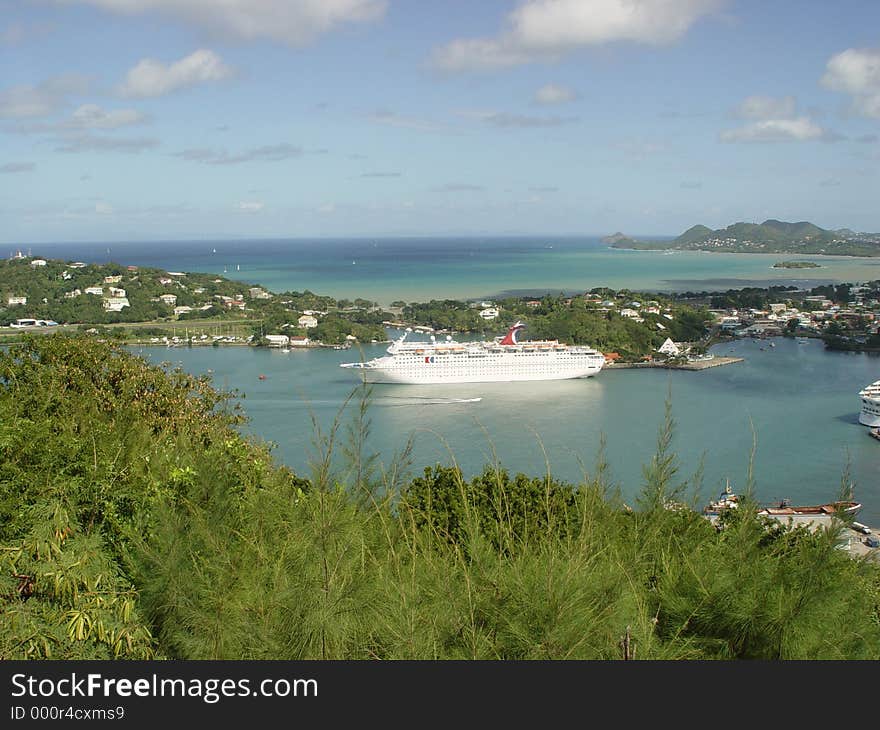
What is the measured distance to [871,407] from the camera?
9.49m

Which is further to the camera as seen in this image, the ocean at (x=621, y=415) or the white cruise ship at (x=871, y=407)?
the white cruise ship at (x=871, y=407)

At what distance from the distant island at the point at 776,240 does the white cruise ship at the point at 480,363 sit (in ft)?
100

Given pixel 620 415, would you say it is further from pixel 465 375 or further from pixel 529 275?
pixel 529 275

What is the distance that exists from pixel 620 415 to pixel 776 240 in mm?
42963

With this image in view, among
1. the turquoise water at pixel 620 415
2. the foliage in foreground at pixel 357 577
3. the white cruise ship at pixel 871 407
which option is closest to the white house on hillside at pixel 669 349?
the turquoise water at pixel 620 415

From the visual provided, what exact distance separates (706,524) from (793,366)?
12670 mm

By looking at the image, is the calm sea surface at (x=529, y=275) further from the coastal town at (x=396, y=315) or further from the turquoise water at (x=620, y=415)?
the turquoise water at (x=620, y=415)

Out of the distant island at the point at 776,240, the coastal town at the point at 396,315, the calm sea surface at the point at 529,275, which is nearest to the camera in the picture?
the coastal town at the point at 396,315

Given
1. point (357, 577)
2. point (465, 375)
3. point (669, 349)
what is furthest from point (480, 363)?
point (357, 577)

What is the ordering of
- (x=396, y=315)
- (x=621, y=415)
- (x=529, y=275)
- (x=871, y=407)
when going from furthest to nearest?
(x=529, y=275), (x=396, y=315), (x=621, y=415), (x=871, y=407)

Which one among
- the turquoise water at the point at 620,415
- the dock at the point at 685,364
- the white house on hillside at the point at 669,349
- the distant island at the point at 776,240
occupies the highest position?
the distant island at the point at 776,240

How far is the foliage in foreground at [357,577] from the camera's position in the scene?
3.97 feet

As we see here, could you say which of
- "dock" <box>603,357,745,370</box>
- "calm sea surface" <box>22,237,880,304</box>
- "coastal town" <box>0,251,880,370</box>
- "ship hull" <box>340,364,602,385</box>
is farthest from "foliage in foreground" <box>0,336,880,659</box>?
"calm sea surface" <box>22,237,880,304</box>

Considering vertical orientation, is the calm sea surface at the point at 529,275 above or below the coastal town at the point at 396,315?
above
